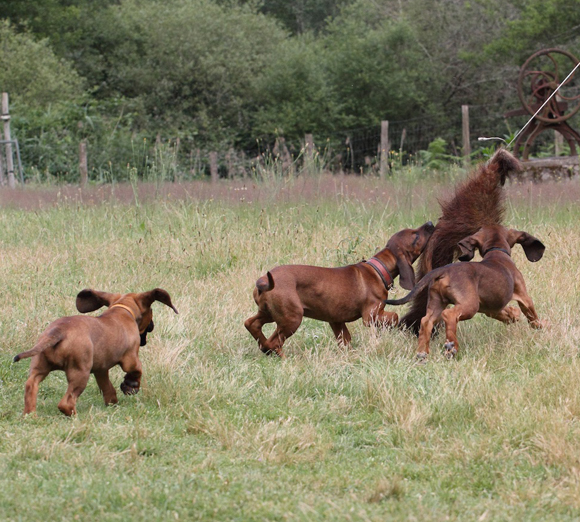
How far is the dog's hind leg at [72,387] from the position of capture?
15.5 ft

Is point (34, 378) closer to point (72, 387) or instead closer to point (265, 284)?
point (72, 387)

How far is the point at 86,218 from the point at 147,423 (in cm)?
691

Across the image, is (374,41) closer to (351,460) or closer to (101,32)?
(101,32)

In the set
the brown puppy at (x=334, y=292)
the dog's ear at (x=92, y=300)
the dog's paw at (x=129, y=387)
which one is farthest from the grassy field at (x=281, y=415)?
the dog's ear at (x=92, y=300)

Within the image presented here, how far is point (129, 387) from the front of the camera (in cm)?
528

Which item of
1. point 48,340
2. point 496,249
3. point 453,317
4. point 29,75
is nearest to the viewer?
point 48,340

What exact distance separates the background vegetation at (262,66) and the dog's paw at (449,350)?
80.5 ft

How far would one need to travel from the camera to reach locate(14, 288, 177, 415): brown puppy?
464 centimetres

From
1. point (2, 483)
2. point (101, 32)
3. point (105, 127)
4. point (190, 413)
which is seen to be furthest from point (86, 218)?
point (101, 32)

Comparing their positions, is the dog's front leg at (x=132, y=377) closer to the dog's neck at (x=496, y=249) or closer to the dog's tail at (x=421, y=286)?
the dog's tail at (x=421, y=286)

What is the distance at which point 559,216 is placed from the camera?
10.6m

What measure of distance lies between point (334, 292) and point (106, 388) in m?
1.88

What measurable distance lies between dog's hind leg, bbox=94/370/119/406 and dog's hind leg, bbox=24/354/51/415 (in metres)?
0.40

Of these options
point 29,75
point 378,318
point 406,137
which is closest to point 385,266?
point 378,318
